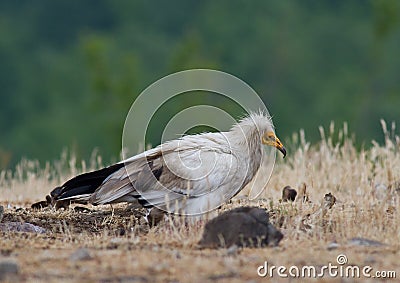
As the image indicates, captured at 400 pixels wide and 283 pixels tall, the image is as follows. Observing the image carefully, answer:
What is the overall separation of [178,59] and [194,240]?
4180 cm

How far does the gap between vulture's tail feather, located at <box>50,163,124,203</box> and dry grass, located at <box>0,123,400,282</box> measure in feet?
0.61

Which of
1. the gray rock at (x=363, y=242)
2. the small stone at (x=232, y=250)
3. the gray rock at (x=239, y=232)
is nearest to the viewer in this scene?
the small stone at (x=232, y=250)

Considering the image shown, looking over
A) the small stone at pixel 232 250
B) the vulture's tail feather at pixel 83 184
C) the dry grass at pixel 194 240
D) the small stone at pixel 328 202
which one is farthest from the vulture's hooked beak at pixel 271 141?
the small stone at pixel 232 250

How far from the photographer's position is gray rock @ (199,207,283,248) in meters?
7.77

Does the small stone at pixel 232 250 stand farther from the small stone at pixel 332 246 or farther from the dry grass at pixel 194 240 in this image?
the small stone at pixel 332 246

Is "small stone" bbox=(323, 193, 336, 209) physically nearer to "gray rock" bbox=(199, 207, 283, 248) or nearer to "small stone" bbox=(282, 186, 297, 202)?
"small stone" bbox=(282, 186, 297, 202)

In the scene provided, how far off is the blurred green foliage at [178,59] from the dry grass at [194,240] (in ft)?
103

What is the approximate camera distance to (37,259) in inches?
287

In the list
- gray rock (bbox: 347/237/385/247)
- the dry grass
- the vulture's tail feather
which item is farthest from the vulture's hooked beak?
gray rock (bbox: 347/237/385/247)

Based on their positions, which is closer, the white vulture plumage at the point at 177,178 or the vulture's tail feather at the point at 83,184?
the white vulture plumage at the point at 177,178

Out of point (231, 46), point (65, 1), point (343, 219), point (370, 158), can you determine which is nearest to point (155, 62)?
point (231, 46)

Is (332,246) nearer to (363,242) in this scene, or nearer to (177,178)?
(363,242)

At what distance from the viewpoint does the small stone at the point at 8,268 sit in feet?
22.0

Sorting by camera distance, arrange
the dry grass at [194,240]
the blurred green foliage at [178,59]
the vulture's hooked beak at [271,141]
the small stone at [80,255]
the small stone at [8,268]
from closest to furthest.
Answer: the small stone at [8,268]
the dry grass at [194,240]
the small stone at [80,255]
the vulture's hooked beak at [271,141]
the blurred green foliage at [178,59]
